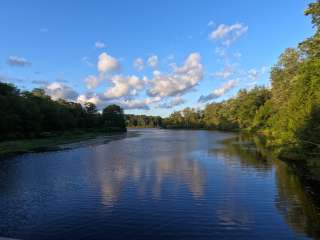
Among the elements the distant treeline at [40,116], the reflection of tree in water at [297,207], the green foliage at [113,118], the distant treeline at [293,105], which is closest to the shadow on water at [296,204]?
the reflection of tree in water at [297,207]

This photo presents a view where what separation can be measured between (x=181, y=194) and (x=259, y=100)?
114 metres

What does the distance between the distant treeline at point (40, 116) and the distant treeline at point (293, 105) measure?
178 feet

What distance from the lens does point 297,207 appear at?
17.9 meters

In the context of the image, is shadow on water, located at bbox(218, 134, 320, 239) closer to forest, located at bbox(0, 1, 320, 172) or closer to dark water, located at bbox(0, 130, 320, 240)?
dark water, located at bbox(0, 130, 320, 240)

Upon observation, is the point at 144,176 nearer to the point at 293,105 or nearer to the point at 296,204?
the point at 296,204

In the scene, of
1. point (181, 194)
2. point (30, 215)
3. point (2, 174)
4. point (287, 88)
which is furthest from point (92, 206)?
point (287, 88)

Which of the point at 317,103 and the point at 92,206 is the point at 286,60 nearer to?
the point at 317,103

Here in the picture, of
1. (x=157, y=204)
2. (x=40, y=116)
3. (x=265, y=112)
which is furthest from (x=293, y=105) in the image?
(x=40, y=116)

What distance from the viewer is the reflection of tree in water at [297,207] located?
49.0 ft

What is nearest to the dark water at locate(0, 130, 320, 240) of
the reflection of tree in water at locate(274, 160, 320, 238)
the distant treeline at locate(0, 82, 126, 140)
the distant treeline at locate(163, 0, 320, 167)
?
the reflection of tree in water at locate(274, 160, 320, 238)

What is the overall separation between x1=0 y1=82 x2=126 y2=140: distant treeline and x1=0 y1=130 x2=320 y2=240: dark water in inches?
1715

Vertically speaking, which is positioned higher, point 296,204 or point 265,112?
point 265,112

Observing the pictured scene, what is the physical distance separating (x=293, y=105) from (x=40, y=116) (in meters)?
67.4

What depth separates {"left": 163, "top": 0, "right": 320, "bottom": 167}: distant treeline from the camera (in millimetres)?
27922
